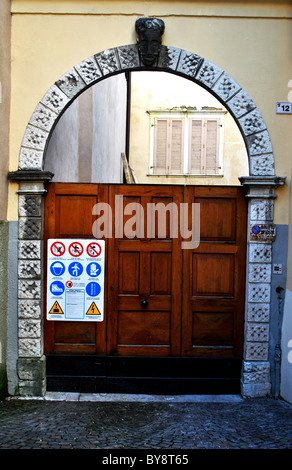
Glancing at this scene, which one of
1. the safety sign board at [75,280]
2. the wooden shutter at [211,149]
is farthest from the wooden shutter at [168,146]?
the safety sign board at [75,280]

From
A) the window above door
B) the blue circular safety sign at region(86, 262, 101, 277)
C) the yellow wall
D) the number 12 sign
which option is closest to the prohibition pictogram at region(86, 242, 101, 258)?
the blue circular safety sign at region(86, 262, 101, 277)

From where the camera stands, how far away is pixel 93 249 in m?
5.25

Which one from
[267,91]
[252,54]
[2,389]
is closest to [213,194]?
[267,91]

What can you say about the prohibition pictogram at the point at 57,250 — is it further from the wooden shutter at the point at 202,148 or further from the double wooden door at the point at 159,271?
the wooden shutter at the point at 202,148

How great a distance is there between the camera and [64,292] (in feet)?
17.3

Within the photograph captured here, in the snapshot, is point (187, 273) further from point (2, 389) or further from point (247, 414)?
point (2, 389)

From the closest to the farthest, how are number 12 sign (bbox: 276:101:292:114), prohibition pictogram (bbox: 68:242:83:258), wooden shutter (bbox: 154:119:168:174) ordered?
number 12 sign (bbox: 276:101:292:114)
prohibition pictogram (bbox: 68:242:83:258)
wooden shutter (bbox: 154:119:168:174)

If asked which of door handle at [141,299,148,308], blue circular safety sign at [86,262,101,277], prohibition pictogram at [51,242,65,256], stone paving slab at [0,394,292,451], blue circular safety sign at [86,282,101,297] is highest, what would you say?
prohibition pictogram at [51,242,65,256]

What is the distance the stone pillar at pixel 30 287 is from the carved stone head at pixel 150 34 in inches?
70.6

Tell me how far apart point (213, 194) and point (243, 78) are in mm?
1360

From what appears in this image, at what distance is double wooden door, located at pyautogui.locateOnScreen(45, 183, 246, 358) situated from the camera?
525cm

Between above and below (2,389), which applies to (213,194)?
above

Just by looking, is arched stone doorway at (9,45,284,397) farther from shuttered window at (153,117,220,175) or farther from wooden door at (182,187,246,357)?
shuttered window at (153,117,220,175)

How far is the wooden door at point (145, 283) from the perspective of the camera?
207 inches
